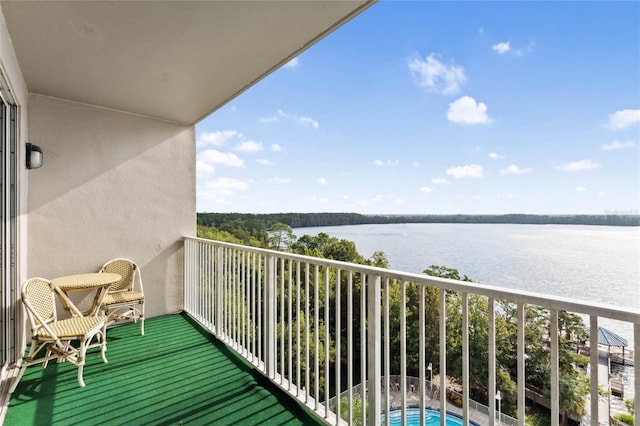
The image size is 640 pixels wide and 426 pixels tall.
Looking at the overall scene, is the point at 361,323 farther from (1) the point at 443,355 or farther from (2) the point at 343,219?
(2) the point at 343,219

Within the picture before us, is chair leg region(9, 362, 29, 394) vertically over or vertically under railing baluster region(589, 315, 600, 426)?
under

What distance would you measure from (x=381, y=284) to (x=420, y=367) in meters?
0.46

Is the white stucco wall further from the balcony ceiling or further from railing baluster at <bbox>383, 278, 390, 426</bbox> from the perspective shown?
railing baluster at <bbox>383, 278, 390, 426</bbox>

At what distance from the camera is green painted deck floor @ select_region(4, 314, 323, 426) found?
2.23 m

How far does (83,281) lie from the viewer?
345cm

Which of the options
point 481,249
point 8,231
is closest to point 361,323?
point 8,231

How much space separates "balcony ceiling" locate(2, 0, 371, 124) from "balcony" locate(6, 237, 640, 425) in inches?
68.8

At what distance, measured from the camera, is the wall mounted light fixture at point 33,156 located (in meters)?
3.35

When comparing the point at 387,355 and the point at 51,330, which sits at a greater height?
the point at 387,355

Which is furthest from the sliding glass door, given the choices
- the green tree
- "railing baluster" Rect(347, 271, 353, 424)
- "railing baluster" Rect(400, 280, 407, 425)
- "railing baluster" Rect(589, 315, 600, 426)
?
the green tree

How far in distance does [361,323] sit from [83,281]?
3.16 metres

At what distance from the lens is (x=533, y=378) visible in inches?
58.6

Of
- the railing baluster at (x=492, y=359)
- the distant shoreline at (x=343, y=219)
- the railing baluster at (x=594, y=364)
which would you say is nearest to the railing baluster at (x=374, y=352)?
the railing baluster at (x=492, y=359)

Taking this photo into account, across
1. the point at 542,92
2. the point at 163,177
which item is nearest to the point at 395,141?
the point at 542,92
